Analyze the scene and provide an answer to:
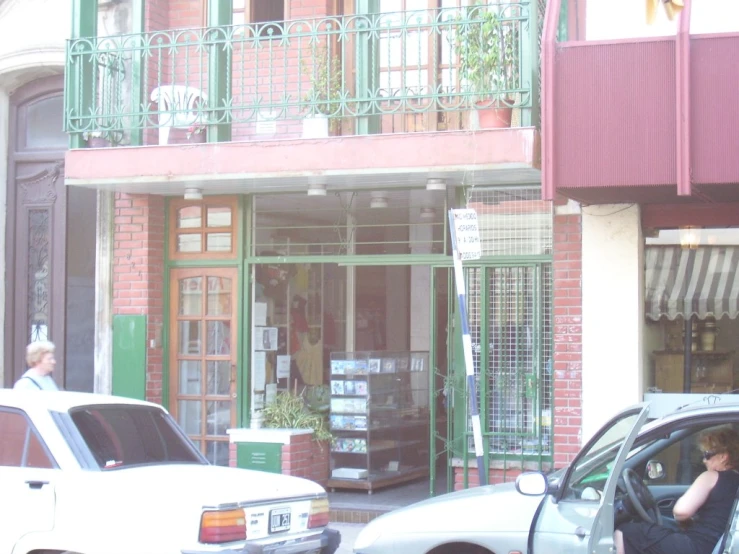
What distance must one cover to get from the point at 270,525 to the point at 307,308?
613cm

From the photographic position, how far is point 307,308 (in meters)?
12.9

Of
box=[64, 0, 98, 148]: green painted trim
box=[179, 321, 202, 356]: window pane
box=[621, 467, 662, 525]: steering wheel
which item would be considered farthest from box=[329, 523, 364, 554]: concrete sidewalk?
box=[64, 0, 98, 148]: green painted trim

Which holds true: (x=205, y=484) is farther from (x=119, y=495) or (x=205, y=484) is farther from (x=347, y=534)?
(x=347, y=534)

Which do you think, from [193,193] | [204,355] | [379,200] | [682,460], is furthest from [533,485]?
[204,355]

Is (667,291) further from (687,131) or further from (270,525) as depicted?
(270,525)

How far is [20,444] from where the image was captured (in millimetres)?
6820

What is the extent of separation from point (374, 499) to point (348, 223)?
2.91 meters

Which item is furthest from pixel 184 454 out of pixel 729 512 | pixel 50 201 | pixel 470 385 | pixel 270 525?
pixel 50 201

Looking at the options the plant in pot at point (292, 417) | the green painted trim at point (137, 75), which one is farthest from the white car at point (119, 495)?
the green painted trim at point (137, 75)

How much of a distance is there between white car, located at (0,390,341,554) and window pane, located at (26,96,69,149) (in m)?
6.06

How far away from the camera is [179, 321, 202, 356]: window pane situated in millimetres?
11977

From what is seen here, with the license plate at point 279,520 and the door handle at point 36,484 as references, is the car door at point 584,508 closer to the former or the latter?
the license plate at point 279,520

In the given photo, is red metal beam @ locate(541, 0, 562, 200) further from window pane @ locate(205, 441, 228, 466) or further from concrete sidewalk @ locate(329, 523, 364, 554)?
window pane @ locate(205, 441, 228, 466)

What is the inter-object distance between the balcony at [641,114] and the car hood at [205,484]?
3282 millimetres
